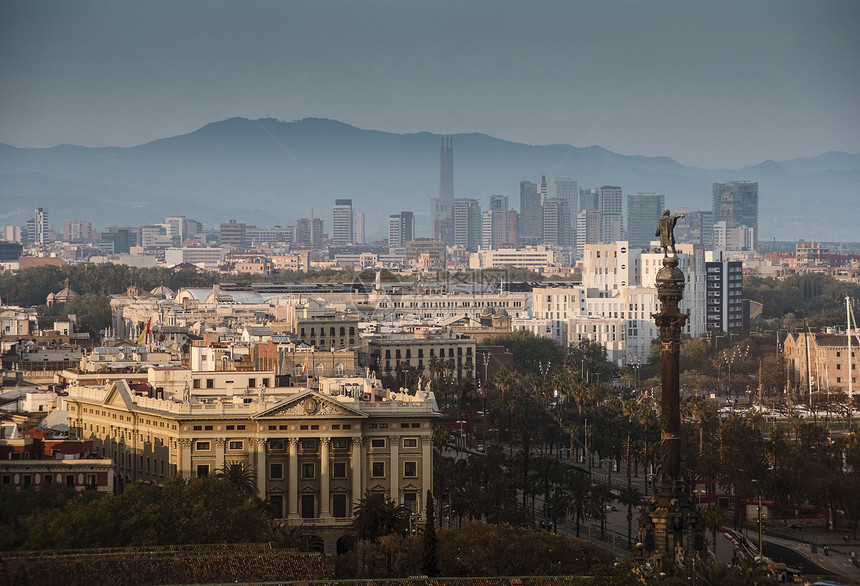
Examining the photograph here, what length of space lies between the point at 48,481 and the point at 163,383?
1503 cm

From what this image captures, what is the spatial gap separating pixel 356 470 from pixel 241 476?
546cm

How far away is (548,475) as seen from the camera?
3374 inches

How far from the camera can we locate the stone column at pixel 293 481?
7706cm

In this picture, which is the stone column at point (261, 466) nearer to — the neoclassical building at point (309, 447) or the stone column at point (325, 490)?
the neoclassical building at point (309, 447)

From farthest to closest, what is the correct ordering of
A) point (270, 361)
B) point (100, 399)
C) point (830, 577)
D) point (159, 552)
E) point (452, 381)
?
1. point (452, 381)
2. point (270, 361)
3. point (100, 399)
4. point (830, 577)
5. point (159, 552)

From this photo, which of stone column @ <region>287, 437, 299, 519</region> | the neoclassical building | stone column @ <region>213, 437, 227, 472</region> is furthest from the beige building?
stone column @ <region>213, 437, 227, 472</region>

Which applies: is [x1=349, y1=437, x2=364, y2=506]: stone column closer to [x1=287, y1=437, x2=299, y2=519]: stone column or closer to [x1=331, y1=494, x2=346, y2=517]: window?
[x1=331, y1=494, x2=346, y2=517]: window

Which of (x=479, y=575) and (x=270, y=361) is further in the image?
(x=270, y=361)

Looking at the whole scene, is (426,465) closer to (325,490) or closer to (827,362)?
(325,490)

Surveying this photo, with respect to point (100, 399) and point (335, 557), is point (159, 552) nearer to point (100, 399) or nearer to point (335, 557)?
point (335, 557)

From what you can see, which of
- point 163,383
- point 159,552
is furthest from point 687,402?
point 159,552

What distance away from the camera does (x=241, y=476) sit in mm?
74562

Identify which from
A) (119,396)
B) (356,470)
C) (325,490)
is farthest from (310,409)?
(119,396)

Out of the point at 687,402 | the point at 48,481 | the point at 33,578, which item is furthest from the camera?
the point at 687,402
